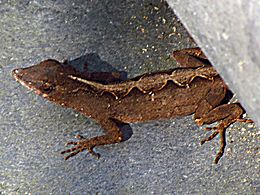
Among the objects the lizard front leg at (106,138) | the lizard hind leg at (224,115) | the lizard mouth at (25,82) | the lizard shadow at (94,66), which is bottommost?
the lizard hind leg at (224,115)

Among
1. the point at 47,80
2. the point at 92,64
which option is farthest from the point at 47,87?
the point at 92,64

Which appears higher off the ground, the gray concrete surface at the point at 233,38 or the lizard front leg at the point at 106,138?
the gray concrete surface at the point at 233,38

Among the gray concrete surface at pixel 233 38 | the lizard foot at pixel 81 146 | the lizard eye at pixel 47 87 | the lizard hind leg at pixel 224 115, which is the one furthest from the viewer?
the lizard foot at pixel 81 146

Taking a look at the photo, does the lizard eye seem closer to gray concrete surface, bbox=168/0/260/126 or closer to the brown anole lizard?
the brown anole lizard

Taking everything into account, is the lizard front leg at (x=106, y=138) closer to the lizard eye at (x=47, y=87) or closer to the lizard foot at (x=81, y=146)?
the lizard foot at (x=81, y=146)

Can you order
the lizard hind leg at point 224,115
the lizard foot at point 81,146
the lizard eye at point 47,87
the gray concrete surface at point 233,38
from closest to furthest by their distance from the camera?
the gray concrete surface at point 233,38, the lizard eye at point 47,87, the lizard hind leg at point 224,115, the lizard foot at point 81,146

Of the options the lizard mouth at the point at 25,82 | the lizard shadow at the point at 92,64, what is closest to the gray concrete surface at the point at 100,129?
the lizard shadow at the point at 92,64

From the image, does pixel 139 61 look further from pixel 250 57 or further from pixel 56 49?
pixel 250 57
